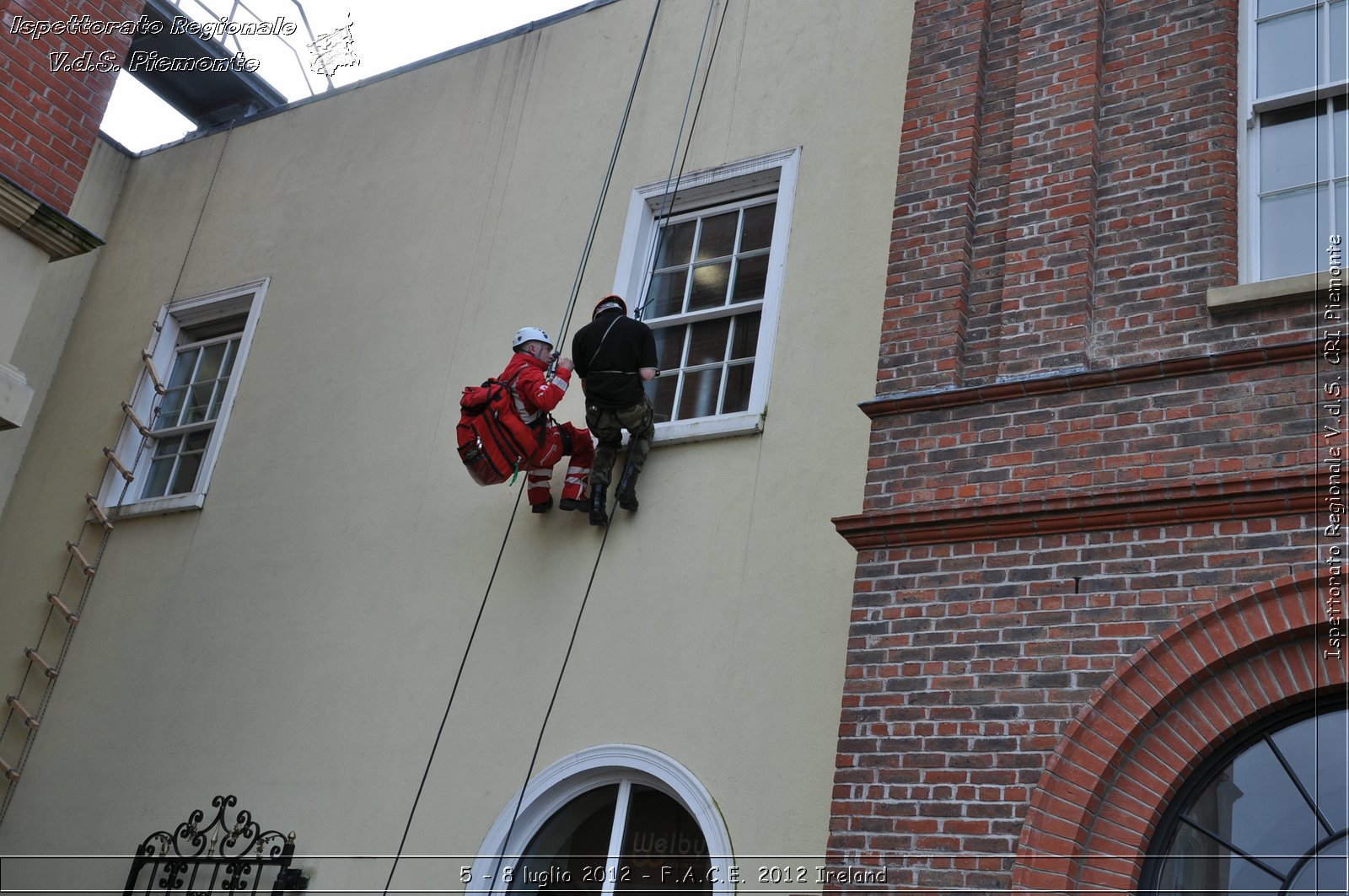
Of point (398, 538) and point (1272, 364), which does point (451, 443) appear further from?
point (1272, 364)

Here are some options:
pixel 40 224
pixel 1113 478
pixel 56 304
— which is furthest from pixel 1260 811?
pixel 56 304

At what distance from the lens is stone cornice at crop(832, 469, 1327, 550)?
626 cm

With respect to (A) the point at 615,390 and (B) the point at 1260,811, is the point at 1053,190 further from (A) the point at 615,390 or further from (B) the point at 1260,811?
(B) the point at 1260,811

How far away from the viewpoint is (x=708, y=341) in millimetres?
9773

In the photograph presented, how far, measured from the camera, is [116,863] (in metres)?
10.3

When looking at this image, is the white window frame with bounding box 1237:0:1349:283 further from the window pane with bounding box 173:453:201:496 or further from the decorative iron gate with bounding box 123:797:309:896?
the window pane with bounding box 173:453:201:496

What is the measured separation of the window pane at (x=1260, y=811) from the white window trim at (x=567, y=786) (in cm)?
290

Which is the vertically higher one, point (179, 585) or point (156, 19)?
point (156, 19)

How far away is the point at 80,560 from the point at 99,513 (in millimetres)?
416

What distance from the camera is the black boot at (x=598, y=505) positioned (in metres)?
9.15

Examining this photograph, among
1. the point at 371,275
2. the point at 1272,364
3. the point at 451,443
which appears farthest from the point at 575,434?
the point at 1272,364

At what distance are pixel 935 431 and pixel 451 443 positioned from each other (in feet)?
14.0

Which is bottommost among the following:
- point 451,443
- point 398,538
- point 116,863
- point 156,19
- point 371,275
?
point 116,863

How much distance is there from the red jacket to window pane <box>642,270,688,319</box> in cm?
108
